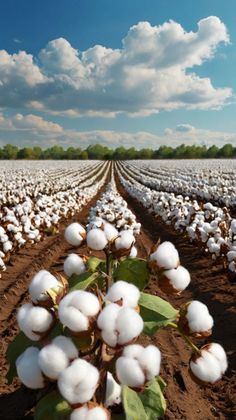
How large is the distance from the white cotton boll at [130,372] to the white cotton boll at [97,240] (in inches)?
28.6

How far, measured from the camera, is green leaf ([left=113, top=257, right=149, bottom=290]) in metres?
2.20

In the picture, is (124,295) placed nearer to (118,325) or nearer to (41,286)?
(118,325)

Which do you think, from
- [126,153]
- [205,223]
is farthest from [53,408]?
[126,153]

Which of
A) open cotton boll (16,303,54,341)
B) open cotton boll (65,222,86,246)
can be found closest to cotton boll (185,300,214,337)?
open cotton boll (16,303,54,341)

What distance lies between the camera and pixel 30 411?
3959 mm

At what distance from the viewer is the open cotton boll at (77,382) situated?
1.64m

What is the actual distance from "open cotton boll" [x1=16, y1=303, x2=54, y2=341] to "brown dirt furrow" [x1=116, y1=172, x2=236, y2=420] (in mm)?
2714

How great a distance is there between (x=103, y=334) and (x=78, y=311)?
0.14m


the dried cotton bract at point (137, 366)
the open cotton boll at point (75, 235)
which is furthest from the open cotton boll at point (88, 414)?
the open cotton boll at point (75, 235)

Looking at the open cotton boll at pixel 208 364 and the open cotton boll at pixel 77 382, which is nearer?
the open cotton boll at pixel 77 382

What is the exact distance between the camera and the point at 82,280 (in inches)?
85.5

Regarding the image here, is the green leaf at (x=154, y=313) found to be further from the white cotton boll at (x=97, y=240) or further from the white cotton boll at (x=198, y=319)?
the white cotton boll at (x=97, y=240)

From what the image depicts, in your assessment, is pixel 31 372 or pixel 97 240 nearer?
pixel 31 372

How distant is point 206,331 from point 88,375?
61 centimetres
